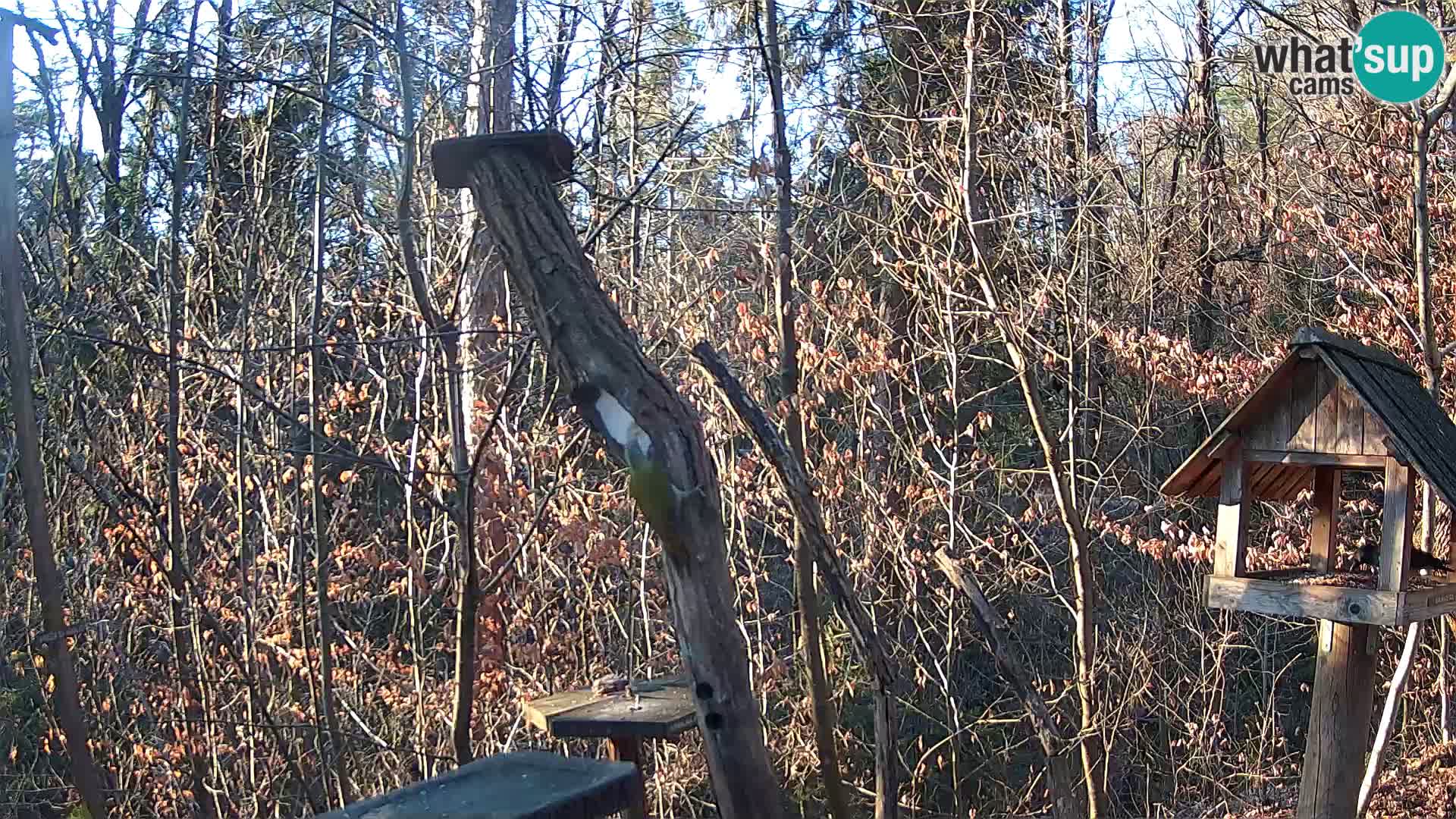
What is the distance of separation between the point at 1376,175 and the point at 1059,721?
3.38 meters

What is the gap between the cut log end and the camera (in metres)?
3.42

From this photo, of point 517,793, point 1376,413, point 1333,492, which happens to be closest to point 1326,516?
point 1333,492

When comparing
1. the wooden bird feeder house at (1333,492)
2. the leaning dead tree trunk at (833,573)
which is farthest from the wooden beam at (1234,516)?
the leaning dead tree trunk at (833,573)

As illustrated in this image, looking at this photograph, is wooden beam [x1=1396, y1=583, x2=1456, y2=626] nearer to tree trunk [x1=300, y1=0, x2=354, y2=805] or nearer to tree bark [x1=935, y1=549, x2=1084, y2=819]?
tree bark [x1=935, y1=549, x2=1084, y2=819]

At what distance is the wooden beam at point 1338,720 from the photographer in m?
3.70

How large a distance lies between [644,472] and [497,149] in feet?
3.25

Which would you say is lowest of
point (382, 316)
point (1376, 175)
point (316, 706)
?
point (316, 706)

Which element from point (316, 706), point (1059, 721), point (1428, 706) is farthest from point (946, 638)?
point (316, 706)

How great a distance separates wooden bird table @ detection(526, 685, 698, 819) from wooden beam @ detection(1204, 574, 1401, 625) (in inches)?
62.7

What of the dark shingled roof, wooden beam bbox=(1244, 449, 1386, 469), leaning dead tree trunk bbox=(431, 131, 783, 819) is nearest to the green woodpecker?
leaning dead tree trunk bbox=(431, 131, 783, 819)

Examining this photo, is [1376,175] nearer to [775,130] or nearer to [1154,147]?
[1154,147]

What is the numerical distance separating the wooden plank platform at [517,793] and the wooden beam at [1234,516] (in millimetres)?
1956

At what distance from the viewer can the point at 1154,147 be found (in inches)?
315

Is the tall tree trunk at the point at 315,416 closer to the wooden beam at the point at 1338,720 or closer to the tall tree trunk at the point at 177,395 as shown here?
the tall tree trunk at the point at 177,395
